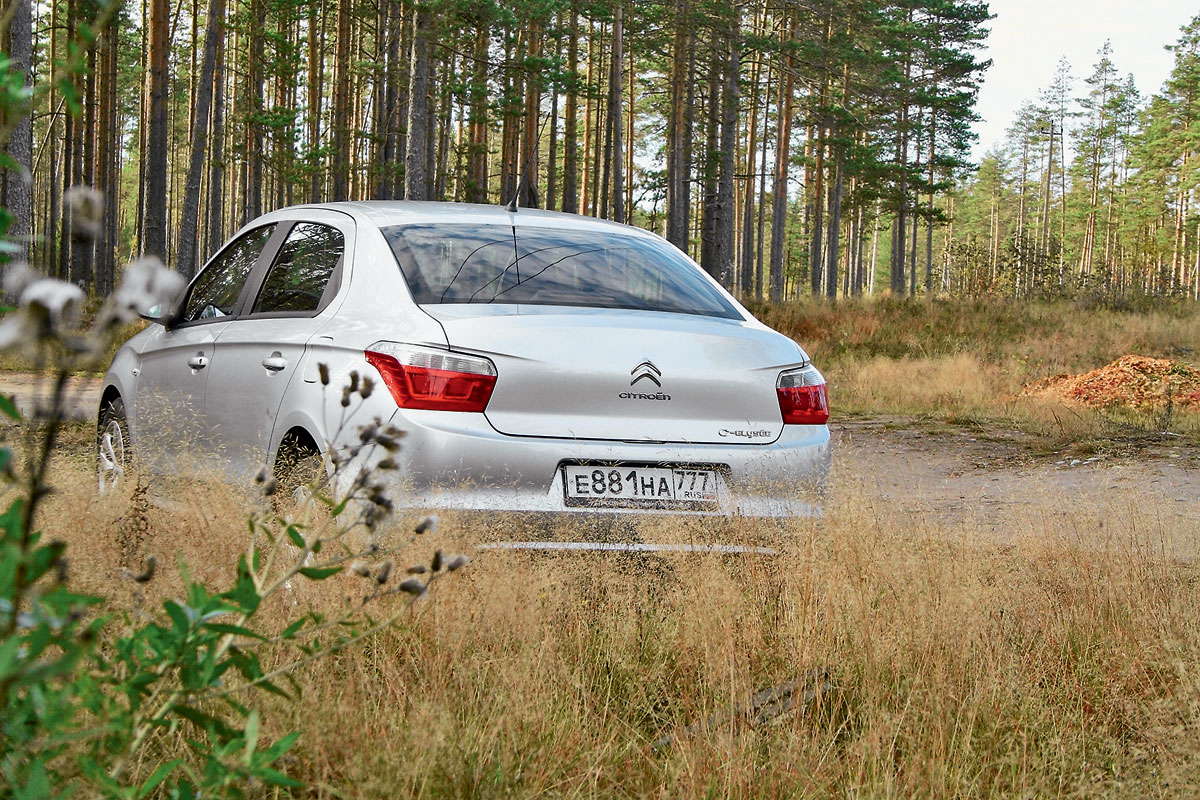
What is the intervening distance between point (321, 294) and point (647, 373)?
1.41m

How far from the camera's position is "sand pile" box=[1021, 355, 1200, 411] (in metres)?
12.7

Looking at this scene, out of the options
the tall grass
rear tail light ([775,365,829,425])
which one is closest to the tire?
rear tail light ([775,365,829,425])

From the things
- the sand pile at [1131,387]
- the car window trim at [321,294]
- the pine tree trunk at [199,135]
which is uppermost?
the pine tree trunk at [199,135]

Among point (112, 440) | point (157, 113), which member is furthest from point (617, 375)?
point (157, 113)

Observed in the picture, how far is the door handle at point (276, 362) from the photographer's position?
4148 mm

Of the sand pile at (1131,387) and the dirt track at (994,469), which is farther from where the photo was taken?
the sand pile at (1131,387)

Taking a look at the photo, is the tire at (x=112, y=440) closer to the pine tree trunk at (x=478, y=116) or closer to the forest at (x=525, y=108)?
the forest at (x=525, y=108)

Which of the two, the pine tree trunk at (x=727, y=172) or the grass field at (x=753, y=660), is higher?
the pine tree trunk at (x=727, y=172)

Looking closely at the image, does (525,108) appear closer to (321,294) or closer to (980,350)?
(980,350)

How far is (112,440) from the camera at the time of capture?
5.74m

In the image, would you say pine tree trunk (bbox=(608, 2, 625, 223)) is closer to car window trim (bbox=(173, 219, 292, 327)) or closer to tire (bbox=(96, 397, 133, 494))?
tire (bbox=(96, 397, 133, 494))

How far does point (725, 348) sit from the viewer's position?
3.99m

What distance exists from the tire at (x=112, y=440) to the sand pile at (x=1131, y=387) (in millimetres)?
10689

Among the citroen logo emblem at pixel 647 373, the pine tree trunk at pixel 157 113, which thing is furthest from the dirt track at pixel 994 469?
the pine tree trunk at pixel 157 113
